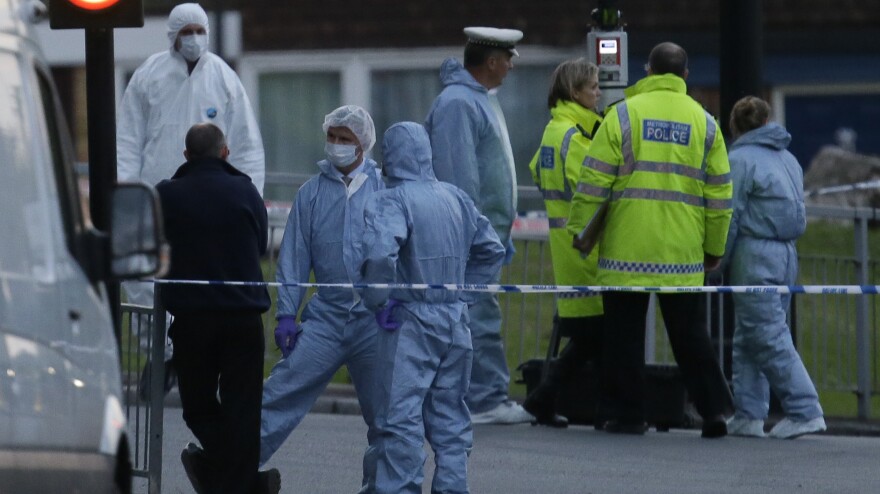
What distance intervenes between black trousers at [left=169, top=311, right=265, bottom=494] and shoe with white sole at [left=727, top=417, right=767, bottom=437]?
11.7 ft

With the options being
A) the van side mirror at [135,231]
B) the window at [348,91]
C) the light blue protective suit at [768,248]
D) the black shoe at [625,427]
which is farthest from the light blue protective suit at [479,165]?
the window at [348,91]

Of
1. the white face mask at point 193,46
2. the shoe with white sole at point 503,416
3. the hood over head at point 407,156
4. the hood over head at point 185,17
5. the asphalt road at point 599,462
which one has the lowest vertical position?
the asphalt road at point 599,462

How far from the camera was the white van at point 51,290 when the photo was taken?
4.85 metres

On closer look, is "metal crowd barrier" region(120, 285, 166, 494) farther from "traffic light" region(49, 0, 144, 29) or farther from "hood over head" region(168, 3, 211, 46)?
"hood over head" region(168, 3, 211, 46)

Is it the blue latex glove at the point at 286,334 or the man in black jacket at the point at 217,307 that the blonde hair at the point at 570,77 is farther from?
the man in black jacket at the point at 217,307

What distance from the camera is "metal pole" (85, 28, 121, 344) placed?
7590 mm

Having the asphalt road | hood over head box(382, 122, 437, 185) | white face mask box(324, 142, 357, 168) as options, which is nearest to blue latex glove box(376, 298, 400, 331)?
hood over head box(382, 122, 437, 185)

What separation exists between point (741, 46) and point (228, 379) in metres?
4.50

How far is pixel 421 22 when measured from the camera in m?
24.0

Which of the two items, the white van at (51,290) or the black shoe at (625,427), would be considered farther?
the black shoe at (625,427)

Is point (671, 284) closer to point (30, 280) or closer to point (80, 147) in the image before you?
point (30, 280)

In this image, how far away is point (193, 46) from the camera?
35.5ft

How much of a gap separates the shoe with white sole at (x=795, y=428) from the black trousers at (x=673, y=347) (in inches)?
17.3

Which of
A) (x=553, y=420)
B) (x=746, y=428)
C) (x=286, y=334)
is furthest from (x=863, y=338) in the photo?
(x=286, y=334)
